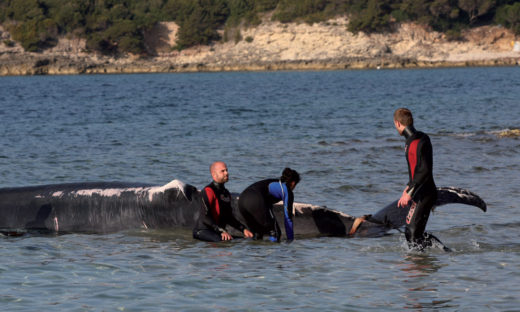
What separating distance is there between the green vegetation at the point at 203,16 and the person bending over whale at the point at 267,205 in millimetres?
121211

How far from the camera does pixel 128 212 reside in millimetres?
11555

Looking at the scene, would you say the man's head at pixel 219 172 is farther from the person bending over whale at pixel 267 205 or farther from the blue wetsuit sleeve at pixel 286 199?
the blue wetsuit sleeve at pixel 286 199

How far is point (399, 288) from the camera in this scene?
8078 millimetres

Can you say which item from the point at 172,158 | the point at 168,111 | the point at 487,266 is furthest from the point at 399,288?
the point at 168,111

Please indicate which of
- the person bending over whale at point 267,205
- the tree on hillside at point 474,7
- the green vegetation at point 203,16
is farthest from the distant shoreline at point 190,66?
the person bending over whale at point 267,205

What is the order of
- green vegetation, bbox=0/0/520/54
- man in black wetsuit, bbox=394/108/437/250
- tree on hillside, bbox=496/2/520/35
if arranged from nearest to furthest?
1. man in black wetsuit, bbox=394/108/437/250
2. tree on hillside, bbox=496/2/520/35
3. green vegetation, bbox=0/0/520/54

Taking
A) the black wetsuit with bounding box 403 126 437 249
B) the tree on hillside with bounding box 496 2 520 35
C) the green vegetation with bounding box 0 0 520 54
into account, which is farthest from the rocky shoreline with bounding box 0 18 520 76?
the black wetsuit with bounding box 403 126 437 249

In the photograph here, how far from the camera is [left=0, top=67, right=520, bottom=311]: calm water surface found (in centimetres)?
785

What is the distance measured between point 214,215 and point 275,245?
1.00 meters

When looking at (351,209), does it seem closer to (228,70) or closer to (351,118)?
(351,118)

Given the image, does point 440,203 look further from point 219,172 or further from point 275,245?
point 219,172

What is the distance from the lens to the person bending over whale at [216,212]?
10.4 metres

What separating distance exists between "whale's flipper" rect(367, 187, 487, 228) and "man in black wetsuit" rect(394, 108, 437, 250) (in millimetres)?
1251

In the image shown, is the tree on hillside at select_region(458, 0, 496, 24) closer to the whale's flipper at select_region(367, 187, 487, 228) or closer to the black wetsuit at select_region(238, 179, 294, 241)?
the whale's flipper at select_region(367, 187, 487, 228)
